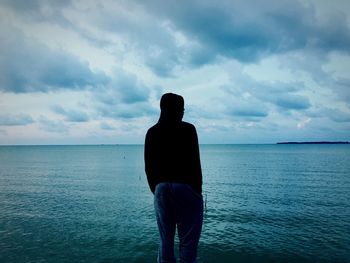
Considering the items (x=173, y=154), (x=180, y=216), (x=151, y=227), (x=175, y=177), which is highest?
(x=173, y=154)

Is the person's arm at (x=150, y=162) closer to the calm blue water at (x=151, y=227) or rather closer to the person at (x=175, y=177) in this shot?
the person at (x=175, y=177)

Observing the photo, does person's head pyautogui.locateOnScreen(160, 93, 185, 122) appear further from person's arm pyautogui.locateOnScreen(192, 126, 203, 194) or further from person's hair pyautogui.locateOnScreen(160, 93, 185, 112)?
person's arm pyautogui.locateOnScreen(192, 126, 203, 194)

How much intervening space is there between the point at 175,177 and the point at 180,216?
537mm

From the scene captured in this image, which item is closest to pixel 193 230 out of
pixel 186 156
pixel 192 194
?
pixel 192 194

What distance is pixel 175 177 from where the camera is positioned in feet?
12.3

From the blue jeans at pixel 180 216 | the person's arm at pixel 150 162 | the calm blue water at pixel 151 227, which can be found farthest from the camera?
the calm blue water at pixel 151 227

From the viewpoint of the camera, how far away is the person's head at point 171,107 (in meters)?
4.00

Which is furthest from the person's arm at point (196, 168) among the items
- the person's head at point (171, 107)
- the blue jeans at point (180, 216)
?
the person's head at point (171, 107)

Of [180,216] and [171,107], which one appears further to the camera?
[171,107]

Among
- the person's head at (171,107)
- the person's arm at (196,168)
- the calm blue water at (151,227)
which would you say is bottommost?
the calm blue water at (151,227)

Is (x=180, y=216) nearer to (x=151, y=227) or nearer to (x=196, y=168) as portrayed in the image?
(x=196, y=168)

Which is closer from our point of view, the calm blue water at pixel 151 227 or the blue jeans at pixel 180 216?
the blue jeans at pixel 180 216

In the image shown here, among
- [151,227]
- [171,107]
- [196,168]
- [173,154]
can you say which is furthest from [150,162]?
[151,227]

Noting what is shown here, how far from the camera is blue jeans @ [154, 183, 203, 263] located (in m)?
3.68
